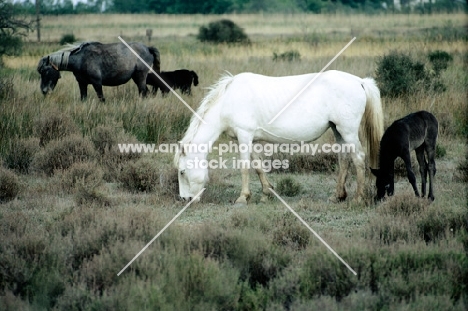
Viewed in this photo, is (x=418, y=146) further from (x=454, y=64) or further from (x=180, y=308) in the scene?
(x=454, y=64)

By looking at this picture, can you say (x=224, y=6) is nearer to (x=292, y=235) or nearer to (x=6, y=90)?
(x=6, y=90)

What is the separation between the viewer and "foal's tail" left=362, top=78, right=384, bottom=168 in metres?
9.83

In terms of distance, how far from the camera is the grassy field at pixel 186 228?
6172 millimetres

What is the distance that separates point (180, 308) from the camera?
592 centimetres

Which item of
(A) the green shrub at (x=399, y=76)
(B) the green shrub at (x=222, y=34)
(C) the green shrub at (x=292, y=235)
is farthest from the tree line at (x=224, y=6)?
(C) the green shrub at (x=292, y=235)

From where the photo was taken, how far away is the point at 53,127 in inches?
516

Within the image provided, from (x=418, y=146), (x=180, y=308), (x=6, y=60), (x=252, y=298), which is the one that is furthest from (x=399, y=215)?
(x=6, y=60)

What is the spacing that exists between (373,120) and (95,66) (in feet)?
25.9

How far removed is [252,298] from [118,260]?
1.31 m

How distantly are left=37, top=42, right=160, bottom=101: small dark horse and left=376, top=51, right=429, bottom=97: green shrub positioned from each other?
5.47 metres

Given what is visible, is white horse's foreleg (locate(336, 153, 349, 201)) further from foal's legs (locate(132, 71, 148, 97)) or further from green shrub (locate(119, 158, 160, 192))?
foal's legs (locate(132, 71, 148, 97))

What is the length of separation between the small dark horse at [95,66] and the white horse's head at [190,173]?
22.0ft

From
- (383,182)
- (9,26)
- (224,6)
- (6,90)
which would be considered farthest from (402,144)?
(224,6)

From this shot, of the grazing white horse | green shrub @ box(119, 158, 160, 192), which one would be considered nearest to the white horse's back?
the grazing white horse
